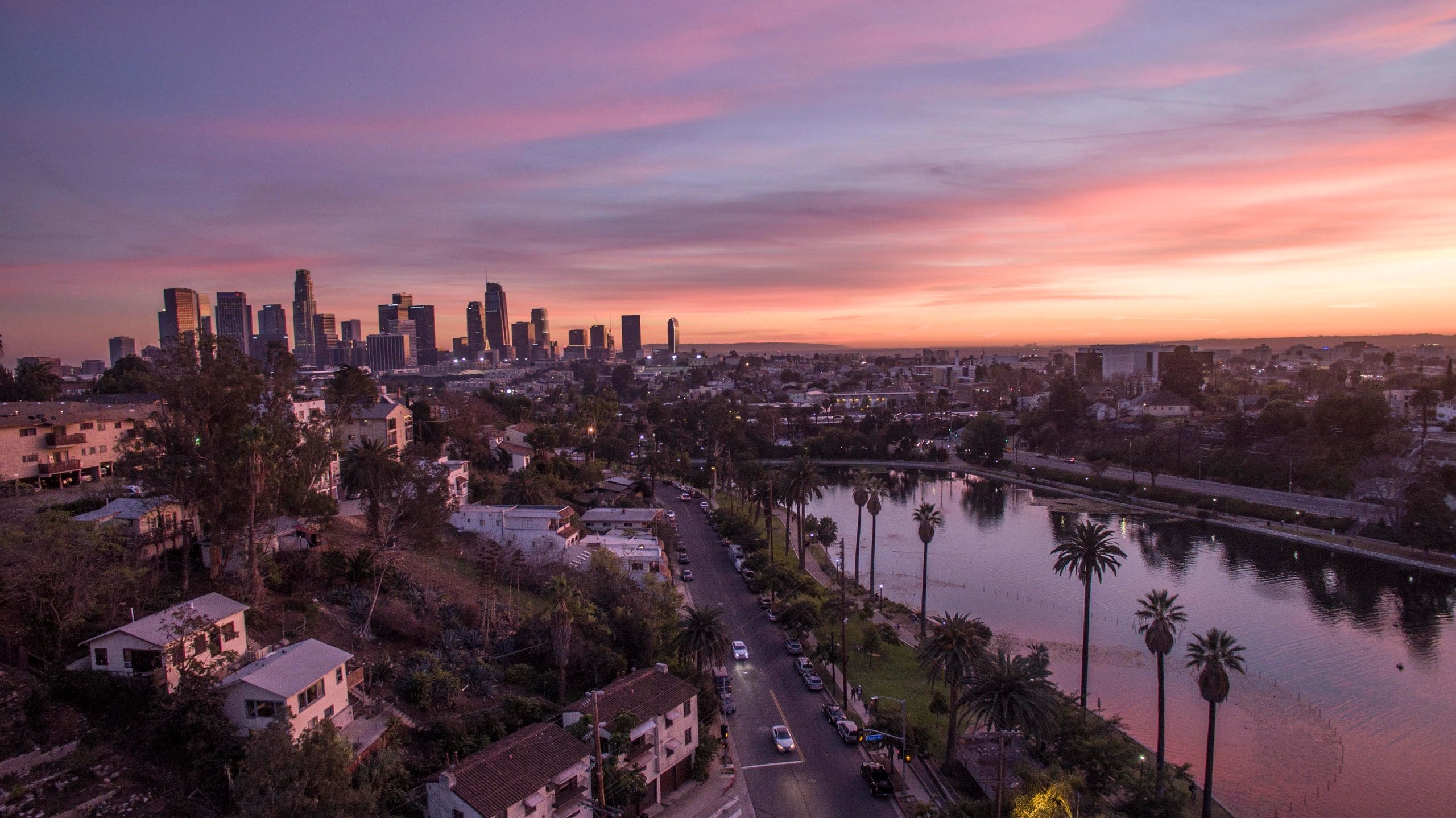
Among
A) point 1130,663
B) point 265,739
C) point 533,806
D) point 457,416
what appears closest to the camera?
point 265,739

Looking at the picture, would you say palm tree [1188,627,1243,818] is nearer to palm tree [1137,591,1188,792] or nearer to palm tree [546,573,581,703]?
palm tree [1137,591,1188,792]

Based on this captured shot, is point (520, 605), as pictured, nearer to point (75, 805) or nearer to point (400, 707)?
point (400, 707)

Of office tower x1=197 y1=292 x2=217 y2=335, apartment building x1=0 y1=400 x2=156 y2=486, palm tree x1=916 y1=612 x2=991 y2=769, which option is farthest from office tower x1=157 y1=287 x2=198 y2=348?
palm tree x1=916 y1=612 x2=991 y2=769

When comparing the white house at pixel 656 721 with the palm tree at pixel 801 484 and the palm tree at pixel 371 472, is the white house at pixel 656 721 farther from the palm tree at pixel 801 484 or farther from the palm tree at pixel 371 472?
the palm tree at pixel 801 484

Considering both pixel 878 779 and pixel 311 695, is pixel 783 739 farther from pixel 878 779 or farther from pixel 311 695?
pixel 311 695

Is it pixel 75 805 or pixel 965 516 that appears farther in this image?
pixel 965 516

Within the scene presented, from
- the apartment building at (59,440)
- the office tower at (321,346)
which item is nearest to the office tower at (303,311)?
the office tower at (321,346)

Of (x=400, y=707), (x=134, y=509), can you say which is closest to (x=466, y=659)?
(x=400, y=707)
